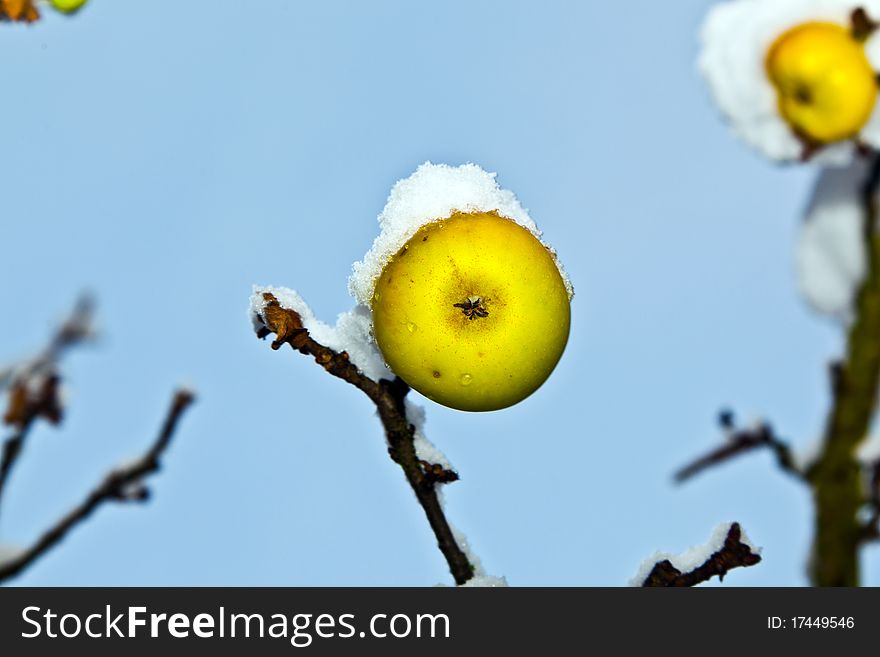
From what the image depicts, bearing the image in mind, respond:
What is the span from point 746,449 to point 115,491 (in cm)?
201

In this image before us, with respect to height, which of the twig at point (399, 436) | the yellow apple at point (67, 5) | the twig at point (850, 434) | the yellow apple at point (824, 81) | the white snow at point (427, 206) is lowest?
the twig at point (850, 434)

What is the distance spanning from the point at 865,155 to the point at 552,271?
2.76 ft

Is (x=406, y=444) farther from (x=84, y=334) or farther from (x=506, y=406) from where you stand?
(x=84, y=334)

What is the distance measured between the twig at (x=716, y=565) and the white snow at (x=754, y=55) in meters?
0.80

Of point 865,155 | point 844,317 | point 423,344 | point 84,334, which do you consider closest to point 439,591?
point 423,344

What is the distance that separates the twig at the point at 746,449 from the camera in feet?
5.49

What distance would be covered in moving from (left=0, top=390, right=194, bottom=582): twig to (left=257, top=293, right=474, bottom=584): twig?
0.75m

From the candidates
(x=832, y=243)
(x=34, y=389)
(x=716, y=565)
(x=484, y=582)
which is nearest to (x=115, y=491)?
(x=34, y=389)

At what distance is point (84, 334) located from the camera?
4402 mm

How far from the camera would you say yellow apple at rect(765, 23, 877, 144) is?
1.57m

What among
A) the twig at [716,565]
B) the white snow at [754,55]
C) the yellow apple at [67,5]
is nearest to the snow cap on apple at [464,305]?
the twig at [716,565]

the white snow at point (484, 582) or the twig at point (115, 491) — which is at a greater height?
the twig at point (115, 491)

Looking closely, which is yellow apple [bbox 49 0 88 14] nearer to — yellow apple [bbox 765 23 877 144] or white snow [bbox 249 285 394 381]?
white snow [bbox 249 285 394 381]

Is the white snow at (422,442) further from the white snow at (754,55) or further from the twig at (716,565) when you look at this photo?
the white snow at (754,55)
